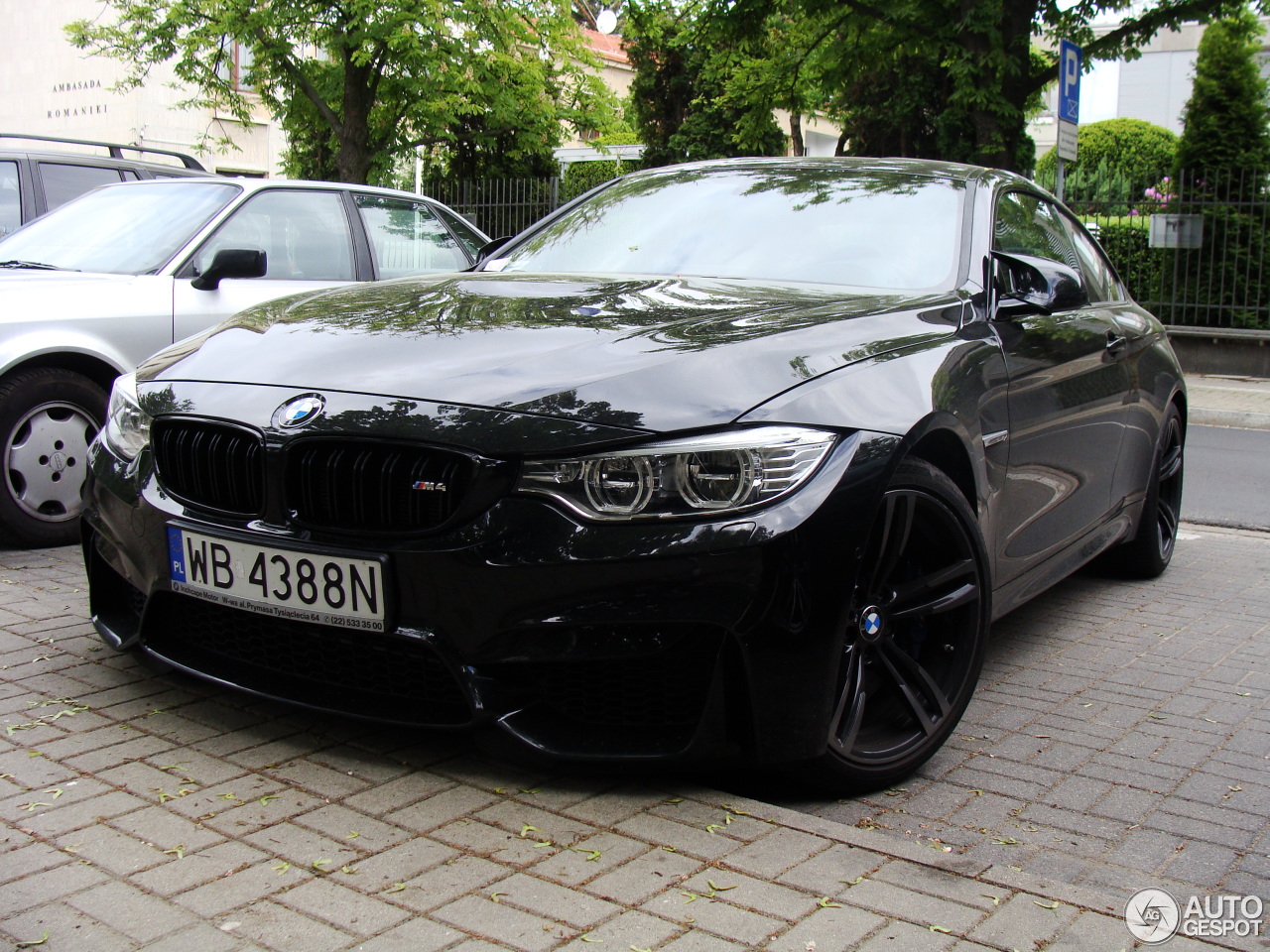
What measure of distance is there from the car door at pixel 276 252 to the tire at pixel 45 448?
56cm

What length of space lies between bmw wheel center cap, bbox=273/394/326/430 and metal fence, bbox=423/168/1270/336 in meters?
15.3

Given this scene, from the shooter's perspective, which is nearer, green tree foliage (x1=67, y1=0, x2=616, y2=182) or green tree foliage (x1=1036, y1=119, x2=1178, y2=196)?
green tree foliage (x1=67, y1=0, x2=616, y2=182)

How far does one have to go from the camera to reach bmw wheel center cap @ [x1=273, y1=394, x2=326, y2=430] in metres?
2.85

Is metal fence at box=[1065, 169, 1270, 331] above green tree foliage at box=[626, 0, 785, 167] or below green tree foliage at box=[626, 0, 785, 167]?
below

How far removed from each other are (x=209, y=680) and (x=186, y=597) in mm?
224

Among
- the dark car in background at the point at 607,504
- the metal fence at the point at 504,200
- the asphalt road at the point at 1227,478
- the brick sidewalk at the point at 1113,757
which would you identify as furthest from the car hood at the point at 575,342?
the metal fence at the point at 504,200

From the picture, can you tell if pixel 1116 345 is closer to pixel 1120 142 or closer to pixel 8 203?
pixel 8 203

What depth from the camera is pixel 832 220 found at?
4.04m

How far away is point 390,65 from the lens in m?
20.1

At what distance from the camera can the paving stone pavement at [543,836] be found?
224 centimetres

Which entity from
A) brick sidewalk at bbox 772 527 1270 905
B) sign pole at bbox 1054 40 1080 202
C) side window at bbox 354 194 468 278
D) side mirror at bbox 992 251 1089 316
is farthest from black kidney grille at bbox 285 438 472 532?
sign pole at bbox 1054 40 1080 202

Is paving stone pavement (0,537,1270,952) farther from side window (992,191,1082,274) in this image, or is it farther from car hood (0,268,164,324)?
car hood (0,268,164,324)

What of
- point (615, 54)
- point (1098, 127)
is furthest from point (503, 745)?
point (1098, 127)

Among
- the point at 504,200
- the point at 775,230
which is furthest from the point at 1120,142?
the point at 775,230
